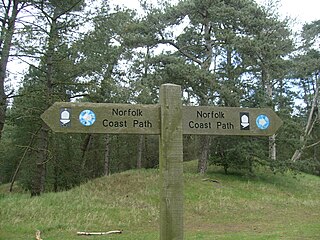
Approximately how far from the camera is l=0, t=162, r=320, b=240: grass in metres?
9.20

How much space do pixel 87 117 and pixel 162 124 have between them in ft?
2.37

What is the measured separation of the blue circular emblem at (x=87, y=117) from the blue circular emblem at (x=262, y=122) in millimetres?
1757

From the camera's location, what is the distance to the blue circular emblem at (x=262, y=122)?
13.0 ft

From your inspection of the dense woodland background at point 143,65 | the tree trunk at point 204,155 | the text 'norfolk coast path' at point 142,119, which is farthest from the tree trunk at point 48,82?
the text 'norfolk coast path' at point 142,119

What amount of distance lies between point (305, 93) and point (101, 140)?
2116 cm

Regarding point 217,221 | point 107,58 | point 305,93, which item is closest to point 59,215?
point 217,221

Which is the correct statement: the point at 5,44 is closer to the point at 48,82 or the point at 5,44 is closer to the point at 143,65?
the point at 48,82

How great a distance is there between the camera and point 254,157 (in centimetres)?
1872

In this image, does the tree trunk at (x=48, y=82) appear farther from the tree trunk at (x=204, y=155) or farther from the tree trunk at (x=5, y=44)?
the tree trunk at (x=204, y=155)

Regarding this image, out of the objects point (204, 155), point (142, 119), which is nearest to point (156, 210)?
point (204, 155)

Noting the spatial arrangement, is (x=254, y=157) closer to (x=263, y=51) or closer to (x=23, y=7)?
(x=263, y=51)

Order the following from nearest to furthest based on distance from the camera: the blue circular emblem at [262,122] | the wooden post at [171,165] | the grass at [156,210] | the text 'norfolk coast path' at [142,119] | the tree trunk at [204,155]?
the wooden post at [171,165] → the text 'norfolk coast path' at [142,119] → the blue circular emblem at [262,122] → the grass at [156,210] → the tree trunk at [204,155]

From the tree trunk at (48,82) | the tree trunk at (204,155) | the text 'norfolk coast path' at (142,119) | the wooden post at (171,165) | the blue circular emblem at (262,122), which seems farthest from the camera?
the tree trunk at (204,155)

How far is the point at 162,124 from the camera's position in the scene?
→ 3.51 meters
